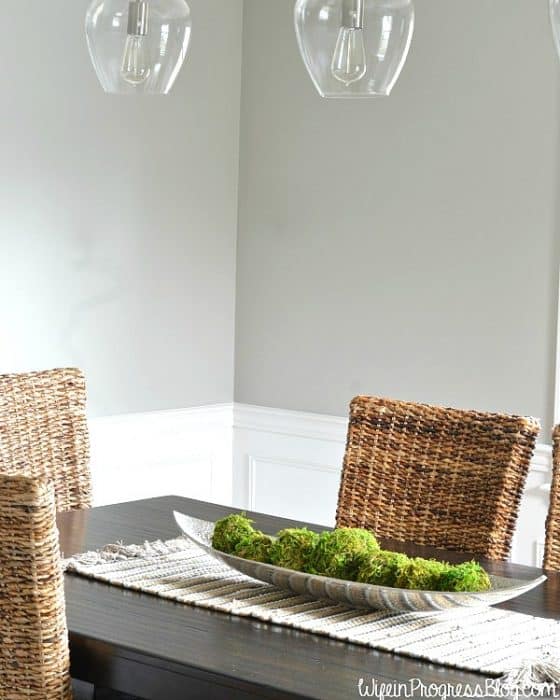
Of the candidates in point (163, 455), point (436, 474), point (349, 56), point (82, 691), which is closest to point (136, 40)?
point (349, 56)

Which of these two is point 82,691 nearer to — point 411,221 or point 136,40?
point 136,40

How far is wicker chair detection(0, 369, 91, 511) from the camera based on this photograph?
2.93m

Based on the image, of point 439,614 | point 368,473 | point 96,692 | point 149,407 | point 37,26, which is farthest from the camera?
point 149,407

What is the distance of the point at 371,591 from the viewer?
1.94 meters

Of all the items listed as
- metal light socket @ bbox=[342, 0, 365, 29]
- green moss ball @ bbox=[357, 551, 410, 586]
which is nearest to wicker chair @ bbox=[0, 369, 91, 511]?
green moss ball @ bbox=[357, 551, 410, 586]

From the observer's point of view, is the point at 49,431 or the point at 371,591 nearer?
the point at 371,591

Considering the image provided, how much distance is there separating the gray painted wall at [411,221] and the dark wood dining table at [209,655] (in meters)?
1.88

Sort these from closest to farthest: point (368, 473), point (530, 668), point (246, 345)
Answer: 1. point (530, 668)
2. point (368, 473)
3. point (246, 345)

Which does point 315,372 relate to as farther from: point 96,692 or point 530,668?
point 530,668

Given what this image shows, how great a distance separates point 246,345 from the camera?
15.3ft

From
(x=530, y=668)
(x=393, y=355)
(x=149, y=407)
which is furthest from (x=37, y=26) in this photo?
(x=530, y=668)

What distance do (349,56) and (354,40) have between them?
0.03m

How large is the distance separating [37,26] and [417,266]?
5.01 feet

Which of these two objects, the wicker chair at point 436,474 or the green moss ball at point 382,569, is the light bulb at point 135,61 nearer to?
the green moss ball at point 382,569
